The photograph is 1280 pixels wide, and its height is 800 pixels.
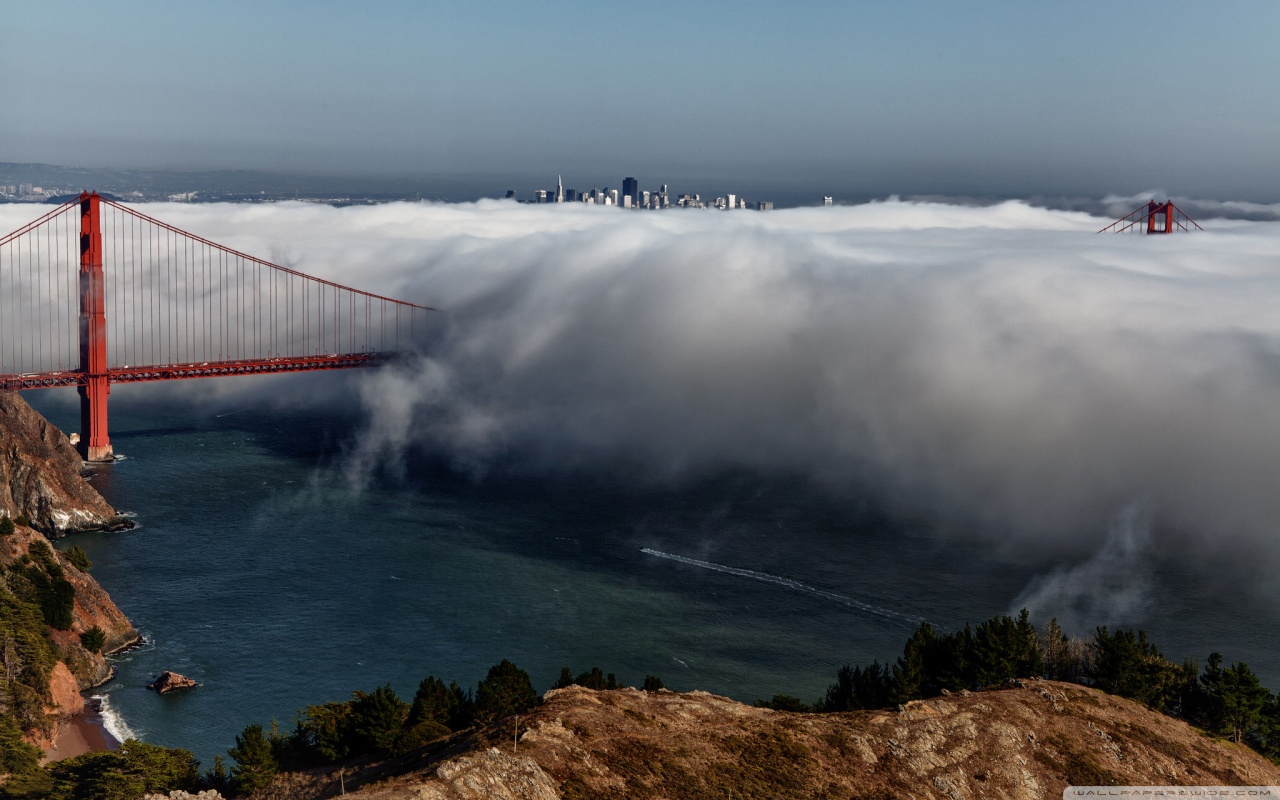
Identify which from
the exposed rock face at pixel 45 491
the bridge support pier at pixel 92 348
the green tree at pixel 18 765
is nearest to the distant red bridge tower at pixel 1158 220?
the bridge support pier at pixel 92 348

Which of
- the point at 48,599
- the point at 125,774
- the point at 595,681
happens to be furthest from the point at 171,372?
the point at 125,774

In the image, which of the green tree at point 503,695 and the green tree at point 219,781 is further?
the green tree at point 503,695


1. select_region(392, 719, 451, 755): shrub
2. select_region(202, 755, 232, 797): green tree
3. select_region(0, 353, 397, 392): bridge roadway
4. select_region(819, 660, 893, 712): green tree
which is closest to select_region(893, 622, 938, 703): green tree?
select_region(819, 660, 893, 712): green tree

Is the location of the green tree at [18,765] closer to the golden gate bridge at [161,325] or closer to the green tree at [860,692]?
the green tree at [860,692]

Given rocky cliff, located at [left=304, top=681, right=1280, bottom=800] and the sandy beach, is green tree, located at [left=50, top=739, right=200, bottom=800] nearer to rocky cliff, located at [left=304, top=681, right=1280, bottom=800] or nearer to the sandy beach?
rocky cliff, located at [left=304, top=681, right=1280, bottom=800]

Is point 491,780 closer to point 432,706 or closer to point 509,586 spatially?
point 432,706

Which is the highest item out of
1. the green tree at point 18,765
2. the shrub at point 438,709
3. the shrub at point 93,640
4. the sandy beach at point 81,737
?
the shrub at point 438,709
